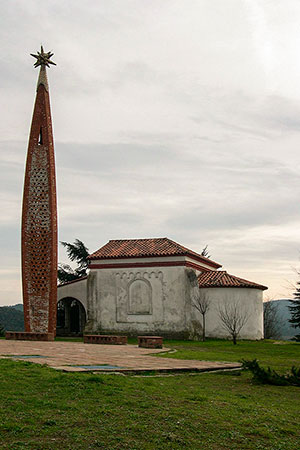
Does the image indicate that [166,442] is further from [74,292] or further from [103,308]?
[74,292]

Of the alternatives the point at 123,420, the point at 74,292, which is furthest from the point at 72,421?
the point at 74,292

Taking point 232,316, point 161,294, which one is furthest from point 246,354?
point 161,294

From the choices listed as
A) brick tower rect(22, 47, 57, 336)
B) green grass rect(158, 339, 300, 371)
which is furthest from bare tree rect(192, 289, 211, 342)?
brick tower rect(22, 47, 57, 336)

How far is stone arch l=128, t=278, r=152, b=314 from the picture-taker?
29469 millimetres

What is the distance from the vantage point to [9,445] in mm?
4742

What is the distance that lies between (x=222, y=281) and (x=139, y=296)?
15.5 feet

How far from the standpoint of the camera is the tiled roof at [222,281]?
29.0 m

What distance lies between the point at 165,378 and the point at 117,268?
2095 centimetres

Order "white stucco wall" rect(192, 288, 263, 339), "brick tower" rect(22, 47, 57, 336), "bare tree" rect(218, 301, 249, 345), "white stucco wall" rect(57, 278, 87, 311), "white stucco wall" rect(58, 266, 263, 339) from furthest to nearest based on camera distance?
1. "white stucco wall" rect(57, 278, 87, 311)
2. "white stucco wall" rect(192, 288, 263, 339)
3. "white stucco wall" rect(58, 266, 263, 339)
4. "bare tree" rect(218, 301, 249, 345)
5. "brick tower" rect(22, 47, 57, 336)

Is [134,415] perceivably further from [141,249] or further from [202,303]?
[141,249]

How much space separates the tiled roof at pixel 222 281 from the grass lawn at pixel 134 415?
20588mm

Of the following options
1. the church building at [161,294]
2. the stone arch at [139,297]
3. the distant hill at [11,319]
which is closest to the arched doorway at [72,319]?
the church building at [161,294]

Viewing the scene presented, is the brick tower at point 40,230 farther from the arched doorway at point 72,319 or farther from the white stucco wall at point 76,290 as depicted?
the arched doorway at point 72,319

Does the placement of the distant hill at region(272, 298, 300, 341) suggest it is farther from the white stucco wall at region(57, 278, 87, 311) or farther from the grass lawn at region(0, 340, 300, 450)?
the grass lawn at region(0, 340, 300, 450)
